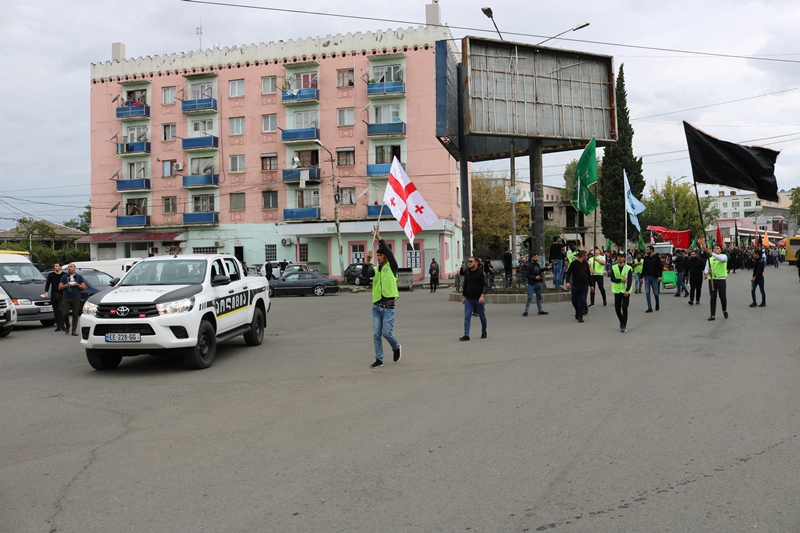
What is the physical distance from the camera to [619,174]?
60.0 meters

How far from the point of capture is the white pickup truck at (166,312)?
977 centimetres

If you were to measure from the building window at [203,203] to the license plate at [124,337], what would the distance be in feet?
142

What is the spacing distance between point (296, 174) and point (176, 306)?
39.4 meters

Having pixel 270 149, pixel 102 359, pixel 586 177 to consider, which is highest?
pixel 270 149

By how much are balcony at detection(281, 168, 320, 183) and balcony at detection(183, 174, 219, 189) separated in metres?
5.83

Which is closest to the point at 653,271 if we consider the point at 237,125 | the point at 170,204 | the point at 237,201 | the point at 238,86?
the point at 237,201

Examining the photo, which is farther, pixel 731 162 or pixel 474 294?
pixel 731 162

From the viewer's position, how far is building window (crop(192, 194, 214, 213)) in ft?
169

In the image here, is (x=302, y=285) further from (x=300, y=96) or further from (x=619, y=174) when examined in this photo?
(x=619, y=174)

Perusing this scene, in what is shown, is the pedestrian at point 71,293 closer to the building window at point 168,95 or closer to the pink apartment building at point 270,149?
the pink apartment building at point 270,149

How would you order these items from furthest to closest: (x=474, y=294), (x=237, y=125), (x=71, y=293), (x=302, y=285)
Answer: (x=237, y=125) < (x=302, y=285) < (x=71, y=293) < (x=474, y=294)

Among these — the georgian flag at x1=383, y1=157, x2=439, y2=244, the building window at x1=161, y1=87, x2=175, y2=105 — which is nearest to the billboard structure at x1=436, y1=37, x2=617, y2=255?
the georgian flag at x1=383, y1=157, x2=439, y2=244

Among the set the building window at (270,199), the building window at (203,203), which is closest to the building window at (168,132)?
the building window at (203,203)

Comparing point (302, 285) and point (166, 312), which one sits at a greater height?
point (166, 312)
